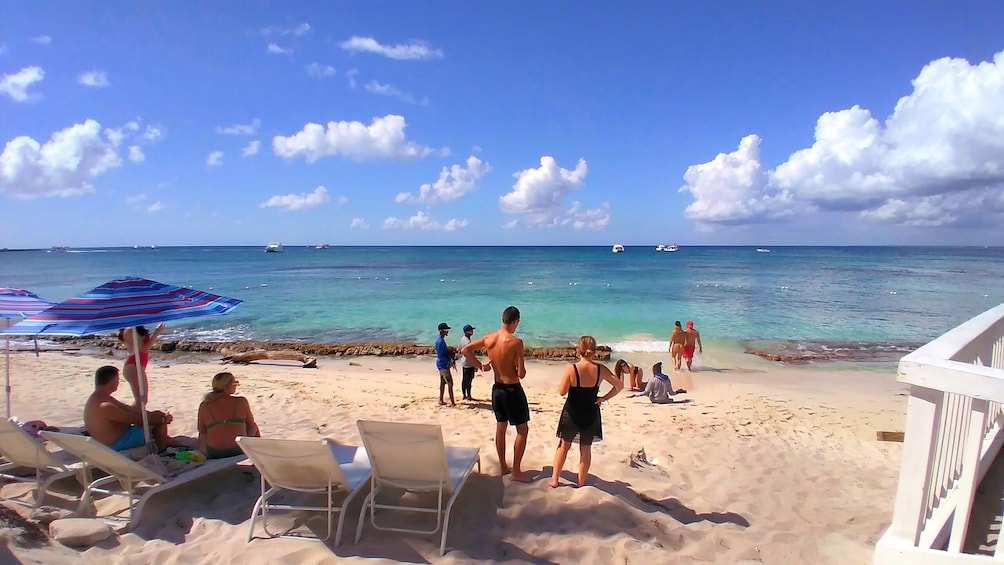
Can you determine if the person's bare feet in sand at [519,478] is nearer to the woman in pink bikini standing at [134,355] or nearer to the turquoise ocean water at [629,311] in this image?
the woman in pink bikini standing at [134,355]

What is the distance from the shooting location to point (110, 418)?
483 cm

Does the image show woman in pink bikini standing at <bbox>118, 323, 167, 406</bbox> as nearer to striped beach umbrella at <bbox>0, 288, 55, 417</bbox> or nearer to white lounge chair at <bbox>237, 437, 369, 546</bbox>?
striped beach umbrella at <bbox>0, 288, 55, 417</bbox>

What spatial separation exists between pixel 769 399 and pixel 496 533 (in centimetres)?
813

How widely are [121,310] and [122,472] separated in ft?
4.26

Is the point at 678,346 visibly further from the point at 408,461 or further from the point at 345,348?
the point at 408,461

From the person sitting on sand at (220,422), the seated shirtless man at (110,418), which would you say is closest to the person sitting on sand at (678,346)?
the person sitting on sand at (220,422)

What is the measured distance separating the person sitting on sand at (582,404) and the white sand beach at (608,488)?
0.30 metres

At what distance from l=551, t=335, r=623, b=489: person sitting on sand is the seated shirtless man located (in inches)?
158

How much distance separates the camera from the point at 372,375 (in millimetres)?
12859

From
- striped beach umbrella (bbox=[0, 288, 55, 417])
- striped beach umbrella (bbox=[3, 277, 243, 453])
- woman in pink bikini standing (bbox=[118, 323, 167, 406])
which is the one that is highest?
striped beach umbrella (bbox=[3, 277, 243, 453])

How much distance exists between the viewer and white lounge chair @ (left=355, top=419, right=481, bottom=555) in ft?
12.0

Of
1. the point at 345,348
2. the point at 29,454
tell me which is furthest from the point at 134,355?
the point at 345,348

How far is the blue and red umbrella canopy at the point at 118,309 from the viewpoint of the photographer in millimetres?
4008

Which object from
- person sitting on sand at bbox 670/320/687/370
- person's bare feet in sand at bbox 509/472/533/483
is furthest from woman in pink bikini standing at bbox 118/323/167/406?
person sitting on sand at bbox 670/320/687/370
